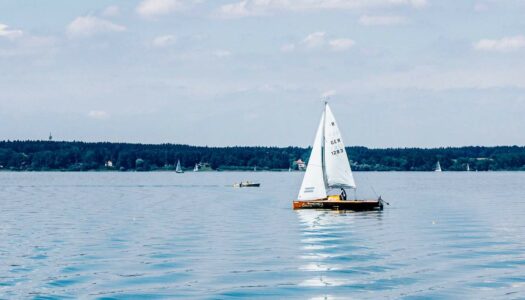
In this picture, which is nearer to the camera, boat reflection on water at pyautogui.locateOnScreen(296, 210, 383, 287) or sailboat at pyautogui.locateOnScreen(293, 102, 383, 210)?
boat reflection on water at pyautogui.locateOnScreen(296, 210, 383, 287)

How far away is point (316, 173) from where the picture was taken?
93.5 meters

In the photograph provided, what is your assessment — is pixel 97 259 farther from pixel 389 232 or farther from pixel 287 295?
pixel 389 232

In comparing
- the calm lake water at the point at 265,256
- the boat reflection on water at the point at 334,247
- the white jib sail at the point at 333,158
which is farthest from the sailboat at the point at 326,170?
the calm lake water at the point at 265,256

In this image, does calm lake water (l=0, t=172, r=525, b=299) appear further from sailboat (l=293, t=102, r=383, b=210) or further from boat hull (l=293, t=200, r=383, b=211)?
sailboat (l=293, t=102, r=383, b=210)

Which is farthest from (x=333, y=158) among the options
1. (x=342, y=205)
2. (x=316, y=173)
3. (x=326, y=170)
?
(x=342, y=205)

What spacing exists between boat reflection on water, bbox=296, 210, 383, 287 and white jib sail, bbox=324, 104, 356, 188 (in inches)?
157

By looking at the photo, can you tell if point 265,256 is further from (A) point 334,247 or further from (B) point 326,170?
(B) point 326,170

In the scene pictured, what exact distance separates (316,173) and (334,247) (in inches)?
1336

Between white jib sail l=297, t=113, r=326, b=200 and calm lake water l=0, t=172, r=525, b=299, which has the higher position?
white jib sail l=297, t=113, r=326, b=200

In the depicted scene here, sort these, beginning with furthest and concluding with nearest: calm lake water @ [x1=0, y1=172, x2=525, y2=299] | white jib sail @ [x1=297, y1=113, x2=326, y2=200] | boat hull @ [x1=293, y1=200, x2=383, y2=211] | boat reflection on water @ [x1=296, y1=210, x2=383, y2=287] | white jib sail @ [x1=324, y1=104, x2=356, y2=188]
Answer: white jib sail @ [x1=324, y1=104, x2=356, y2=188] < white jib sail @ [x1=297, y1=113, x2=326, y2=200] < boat hull @ [x1=293, y1=200, x2=383, y2=211] < boat reflection on water @ [x1=296, y1=210, x2=383, y2=287] < calm lake water @ [x1=0, y1=172, x2=525, y2=299]

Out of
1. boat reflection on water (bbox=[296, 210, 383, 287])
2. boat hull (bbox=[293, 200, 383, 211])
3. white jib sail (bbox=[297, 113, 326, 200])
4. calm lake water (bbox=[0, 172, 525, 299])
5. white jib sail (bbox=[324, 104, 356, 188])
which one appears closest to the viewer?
calm lake water (bbox=[0, 172, 525, 299])

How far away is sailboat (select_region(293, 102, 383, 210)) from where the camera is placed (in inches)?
3684

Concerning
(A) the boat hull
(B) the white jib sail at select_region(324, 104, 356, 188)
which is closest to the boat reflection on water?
(A) the boat hull

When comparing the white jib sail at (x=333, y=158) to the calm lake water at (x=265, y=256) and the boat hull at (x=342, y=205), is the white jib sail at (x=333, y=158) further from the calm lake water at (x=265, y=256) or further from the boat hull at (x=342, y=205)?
the calm lake water at (x=265, y=256)
